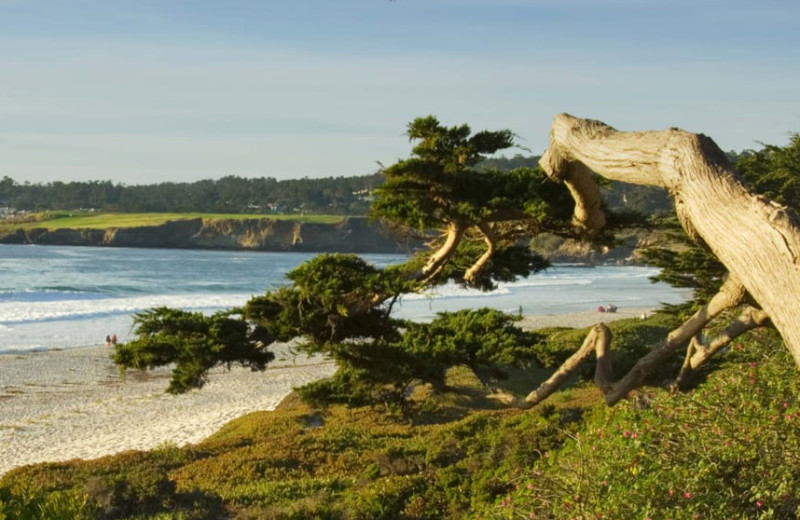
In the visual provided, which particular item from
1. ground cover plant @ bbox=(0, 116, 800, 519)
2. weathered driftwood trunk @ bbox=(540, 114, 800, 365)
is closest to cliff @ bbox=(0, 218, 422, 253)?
ground cover plant @ bbox=(0, 116, 800, 519)

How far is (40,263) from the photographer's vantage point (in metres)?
83.6

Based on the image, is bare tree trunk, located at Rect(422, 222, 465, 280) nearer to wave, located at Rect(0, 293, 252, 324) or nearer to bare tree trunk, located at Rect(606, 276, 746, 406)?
bare tree trunk, located at Rect(606, 276, 746, 406)

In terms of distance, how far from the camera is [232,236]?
420 feet

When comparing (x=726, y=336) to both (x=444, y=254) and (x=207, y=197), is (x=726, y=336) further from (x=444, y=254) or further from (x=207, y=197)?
(x=207, y=197)

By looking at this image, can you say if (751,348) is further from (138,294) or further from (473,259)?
(138,294)

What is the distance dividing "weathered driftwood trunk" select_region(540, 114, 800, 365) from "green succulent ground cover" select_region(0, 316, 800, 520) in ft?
6.06

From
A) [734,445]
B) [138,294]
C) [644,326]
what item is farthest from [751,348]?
[138,294]

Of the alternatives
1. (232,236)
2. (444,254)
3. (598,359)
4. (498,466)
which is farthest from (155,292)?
(232,236)

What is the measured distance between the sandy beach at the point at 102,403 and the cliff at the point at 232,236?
9277 centimetres

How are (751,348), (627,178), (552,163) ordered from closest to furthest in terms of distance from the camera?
(627,178), (552,163), (751,348)

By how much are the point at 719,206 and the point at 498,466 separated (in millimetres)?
6111

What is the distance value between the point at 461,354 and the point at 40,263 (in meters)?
78.0

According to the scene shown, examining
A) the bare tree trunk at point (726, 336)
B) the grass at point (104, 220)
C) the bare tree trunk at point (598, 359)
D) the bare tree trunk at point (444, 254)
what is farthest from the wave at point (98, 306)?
the grass at point (104, 220)

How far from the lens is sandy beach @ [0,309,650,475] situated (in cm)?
1823
